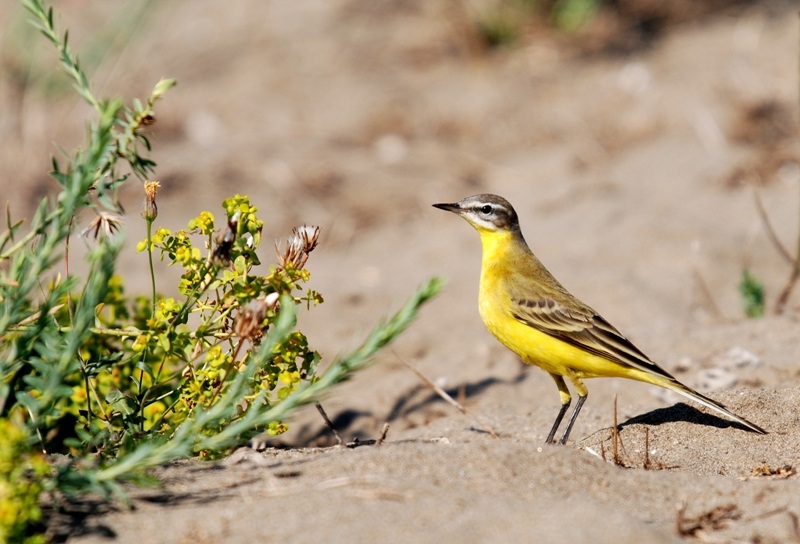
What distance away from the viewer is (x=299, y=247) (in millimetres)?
3852

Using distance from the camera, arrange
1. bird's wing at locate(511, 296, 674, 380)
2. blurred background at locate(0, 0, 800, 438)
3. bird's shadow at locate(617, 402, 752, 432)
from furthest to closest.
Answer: blurred background at locate(0, 0, 800, 438), bird's wing at locate(511, 296, 674, 380), bird's shadow at locate(617, 402, 752, 432)

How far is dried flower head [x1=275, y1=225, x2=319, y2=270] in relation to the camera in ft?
12.6

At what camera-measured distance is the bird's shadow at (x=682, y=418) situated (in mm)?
4633

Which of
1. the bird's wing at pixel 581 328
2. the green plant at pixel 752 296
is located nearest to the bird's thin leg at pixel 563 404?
the bird's wing at pixel 581 328

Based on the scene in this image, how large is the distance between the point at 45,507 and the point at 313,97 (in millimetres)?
9601

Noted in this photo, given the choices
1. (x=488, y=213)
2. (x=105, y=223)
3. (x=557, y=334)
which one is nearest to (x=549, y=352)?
(x=557, y=334)

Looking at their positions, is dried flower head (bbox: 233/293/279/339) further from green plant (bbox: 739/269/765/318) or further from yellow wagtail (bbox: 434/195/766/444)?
green plant (bbox: 739/269/765/318)

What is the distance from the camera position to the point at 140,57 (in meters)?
12.1

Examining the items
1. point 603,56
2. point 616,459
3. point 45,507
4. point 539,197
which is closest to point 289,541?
point 45,507

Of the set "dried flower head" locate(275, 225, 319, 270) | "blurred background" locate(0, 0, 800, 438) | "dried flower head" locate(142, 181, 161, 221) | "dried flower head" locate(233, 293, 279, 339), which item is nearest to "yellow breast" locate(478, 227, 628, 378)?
"blurred background" locate(0, 0, 800, 438)

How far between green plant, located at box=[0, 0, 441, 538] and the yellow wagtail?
164cm

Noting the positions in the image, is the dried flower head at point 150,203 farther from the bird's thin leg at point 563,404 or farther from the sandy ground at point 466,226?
the bird's thin leg at point 563,404

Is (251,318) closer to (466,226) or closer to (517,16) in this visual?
(466,226)

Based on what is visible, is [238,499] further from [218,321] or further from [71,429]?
[71,429]
